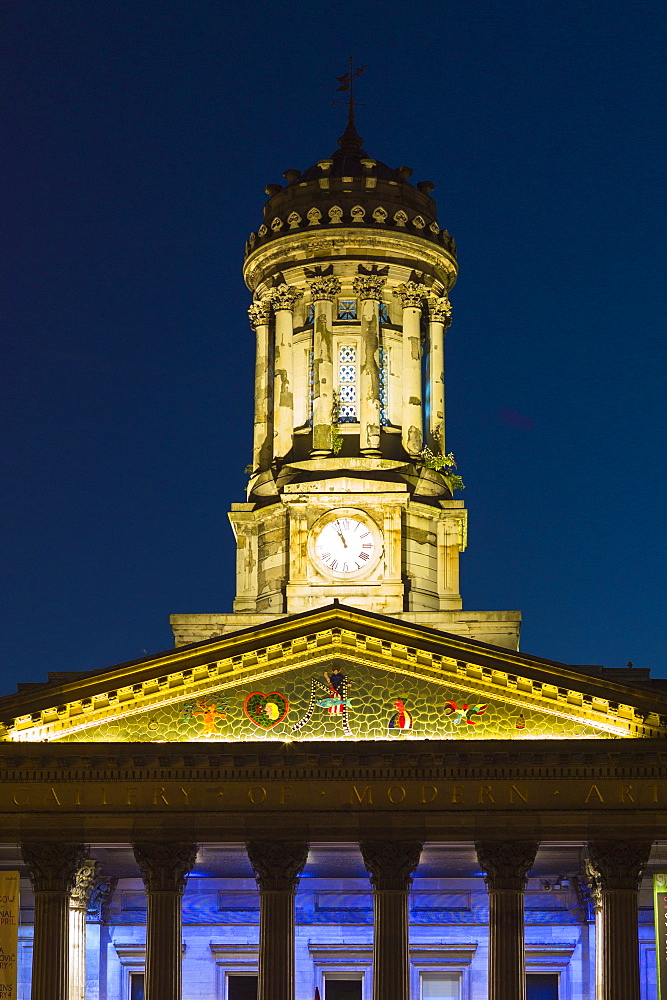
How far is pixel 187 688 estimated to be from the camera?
6334 cm

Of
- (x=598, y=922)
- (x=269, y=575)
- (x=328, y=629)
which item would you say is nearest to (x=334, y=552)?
(x=269, y=575)

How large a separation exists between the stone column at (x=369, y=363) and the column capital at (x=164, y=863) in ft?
56.0

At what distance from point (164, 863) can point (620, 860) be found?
11952mm

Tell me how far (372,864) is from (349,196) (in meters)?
24.9

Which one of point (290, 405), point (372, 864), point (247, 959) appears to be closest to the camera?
point (372, 864)

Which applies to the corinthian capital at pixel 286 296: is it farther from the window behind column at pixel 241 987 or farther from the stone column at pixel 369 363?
the window behind column at pixel 241 987

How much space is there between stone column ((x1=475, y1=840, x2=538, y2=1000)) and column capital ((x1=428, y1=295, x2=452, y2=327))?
22540 mm

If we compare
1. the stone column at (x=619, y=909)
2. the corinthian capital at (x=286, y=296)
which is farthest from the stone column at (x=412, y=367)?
the stone column at (x=619, y=909)

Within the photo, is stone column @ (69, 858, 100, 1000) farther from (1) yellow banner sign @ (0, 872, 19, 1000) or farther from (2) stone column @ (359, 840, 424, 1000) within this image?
(2) stone column @ (359, 840, 424, 1000)

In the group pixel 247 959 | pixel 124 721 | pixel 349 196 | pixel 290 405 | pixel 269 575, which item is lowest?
pixel 247 959

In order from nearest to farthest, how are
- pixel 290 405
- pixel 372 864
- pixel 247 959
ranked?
pixel 372 864
pixel 247 959
pixel 290 405

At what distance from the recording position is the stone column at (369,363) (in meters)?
75.1

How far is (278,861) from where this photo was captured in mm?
62125

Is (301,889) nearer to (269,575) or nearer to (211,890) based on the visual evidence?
(211,890)
